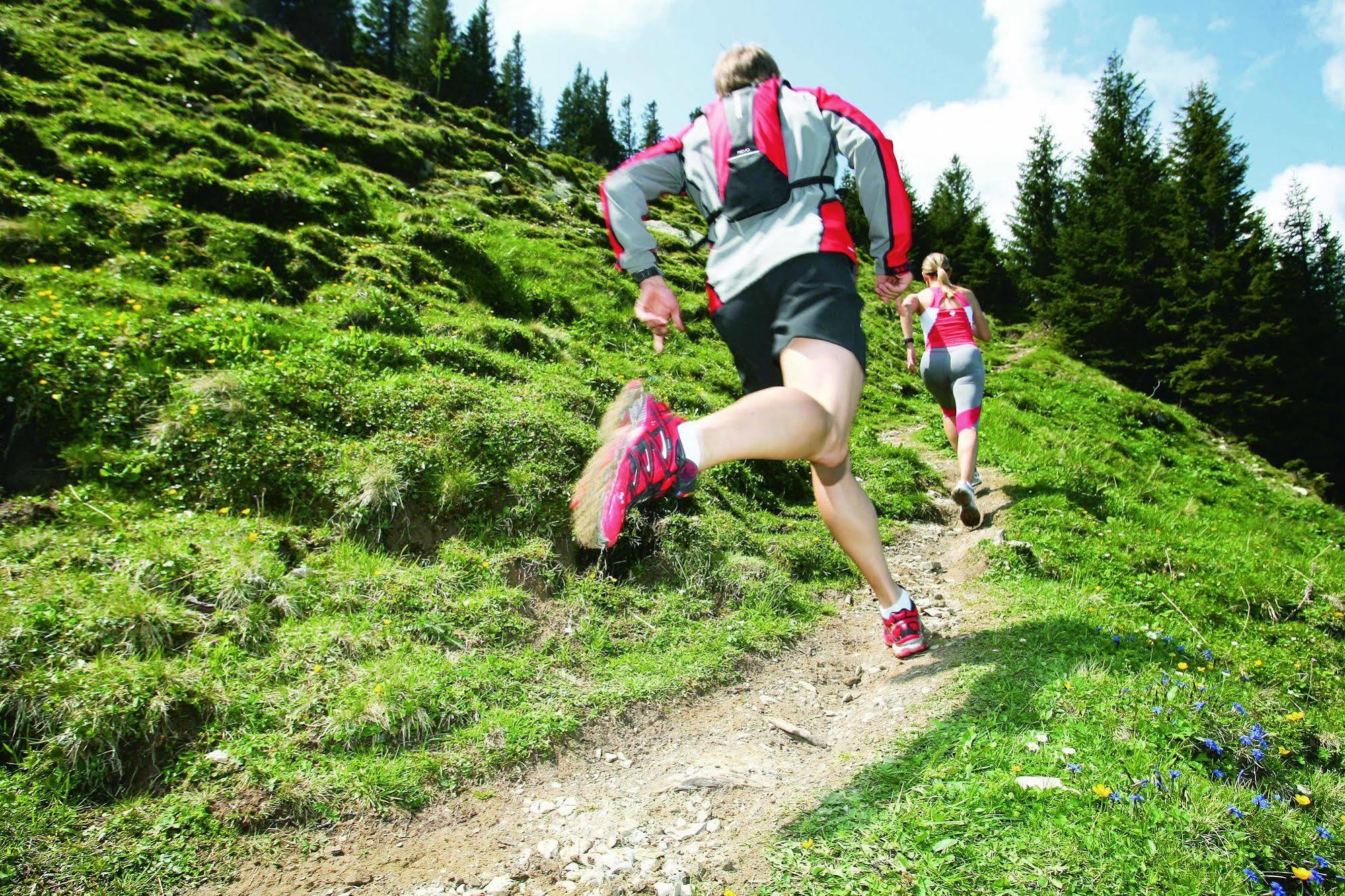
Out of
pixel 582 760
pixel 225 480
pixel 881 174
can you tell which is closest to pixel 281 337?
pixel 225 480

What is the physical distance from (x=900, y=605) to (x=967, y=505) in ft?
8.44

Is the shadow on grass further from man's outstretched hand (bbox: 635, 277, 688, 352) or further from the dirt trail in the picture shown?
man's outstretched hand (bbox: 635, 277, 688, 352)

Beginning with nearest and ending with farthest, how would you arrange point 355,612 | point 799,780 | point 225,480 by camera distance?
1. point 799,780
2. point 355,612
3. point 225,480

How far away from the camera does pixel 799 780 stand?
240 centimetres

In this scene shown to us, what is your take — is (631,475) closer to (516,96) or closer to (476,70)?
(476,70)

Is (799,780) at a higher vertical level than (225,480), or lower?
lower

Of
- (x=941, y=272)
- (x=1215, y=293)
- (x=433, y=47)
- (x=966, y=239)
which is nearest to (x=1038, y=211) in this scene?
(x=966, y=239)

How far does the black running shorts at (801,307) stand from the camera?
2.47 meters

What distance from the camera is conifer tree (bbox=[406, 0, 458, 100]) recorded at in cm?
5128

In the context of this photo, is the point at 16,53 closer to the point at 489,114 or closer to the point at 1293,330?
the point at 489,114

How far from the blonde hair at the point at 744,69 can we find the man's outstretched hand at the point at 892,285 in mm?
927

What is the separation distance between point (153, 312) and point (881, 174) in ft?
16.1

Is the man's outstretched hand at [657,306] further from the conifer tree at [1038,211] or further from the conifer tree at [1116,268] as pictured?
the conifer tree at [1038,211]

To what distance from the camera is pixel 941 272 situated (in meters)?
6.35
